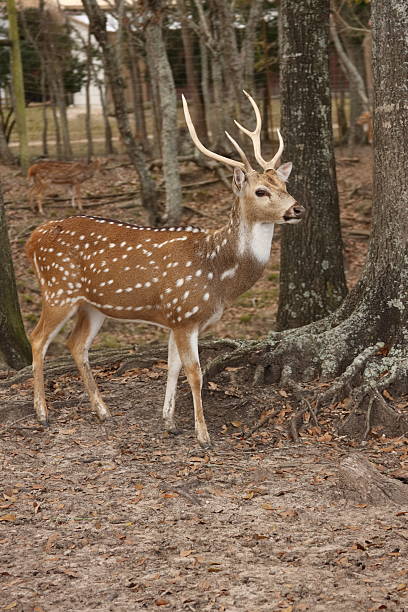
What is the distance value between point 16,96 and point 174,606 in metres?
15.3

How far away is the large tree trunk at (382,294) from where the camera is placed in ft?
20.4

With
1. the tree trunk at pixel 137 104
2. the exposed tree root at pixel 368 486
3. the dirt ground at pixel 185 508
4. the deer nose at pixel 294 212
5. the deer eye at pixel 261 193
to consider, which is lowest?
the dirt ground at pixel 185 508

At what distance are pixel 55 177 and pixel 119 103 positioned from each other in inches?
115

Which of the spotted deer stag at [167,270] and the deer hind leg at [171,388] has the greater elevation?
the spotted deer stag at [167,270]

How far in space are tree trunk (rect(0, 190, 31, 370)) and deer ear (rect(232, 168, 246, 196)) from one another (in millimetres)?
2796

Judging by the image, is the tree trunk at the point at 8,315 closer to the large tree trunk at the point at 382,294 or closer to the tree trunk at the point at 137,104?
the large tree trunk at the point at 382,294

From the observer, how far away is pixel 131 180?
17.2 m

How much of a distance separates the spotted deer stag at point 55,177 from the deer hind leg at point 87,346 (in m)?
8.66

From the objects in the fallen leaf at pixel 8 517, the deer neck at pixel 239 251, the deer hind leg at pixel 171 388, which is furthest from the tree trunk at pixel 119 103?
the fallen leaf at pixel 8 517

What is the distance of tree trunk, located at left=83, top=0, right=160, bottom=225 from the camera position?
12344 mm

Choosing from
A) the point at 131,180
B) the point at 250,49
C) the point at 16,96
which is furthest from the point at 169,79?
the point at 16,96

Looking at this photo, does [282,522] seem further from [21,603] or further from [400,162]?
[400,162]

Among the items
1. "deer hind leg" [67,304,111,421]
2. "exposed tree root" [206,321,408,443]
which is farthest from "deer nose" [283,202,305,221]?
"deer hind leg" [67,304,111,421]

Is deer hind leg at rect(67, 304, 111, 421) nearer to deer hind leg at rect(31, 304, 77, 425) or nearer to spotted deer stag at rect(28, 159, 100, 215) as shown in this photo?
deer hind leg at rect(31, 304, 77, 425)
